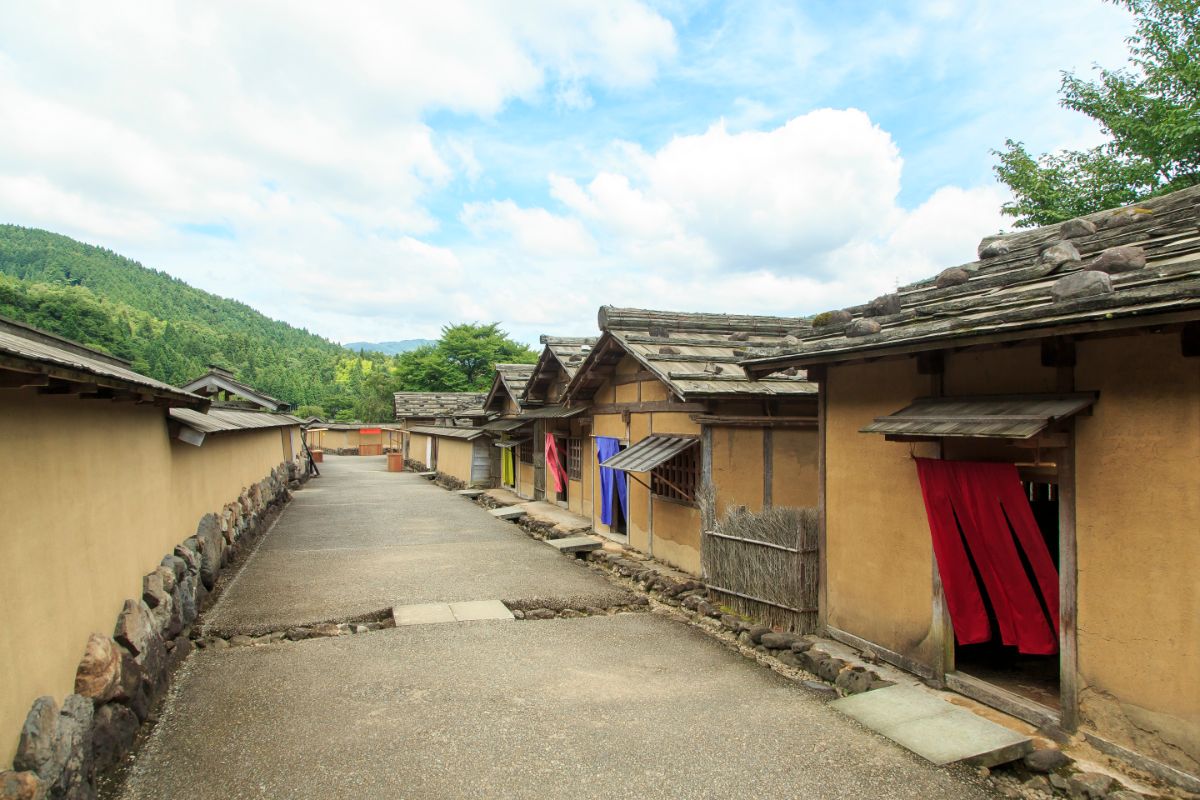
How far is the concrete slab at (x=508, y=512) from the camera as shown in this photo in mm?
18219

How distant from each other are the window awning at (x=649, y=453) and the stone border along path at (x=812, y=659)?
5.76 feet

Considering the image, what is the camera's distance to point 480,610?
920 centimetres

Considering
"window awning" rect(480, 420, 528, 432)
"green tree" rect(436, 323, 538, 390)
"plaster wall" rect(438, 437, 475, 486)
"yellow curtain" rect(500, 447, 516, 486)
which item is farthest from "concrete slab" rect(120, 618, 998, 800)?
"green tree" rect(436, 323, 538, 390)

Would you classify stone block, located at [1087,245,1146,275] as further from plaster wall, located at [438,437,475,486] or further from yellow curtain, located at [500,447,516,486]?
plaster wall, located at [438,437,475,486]

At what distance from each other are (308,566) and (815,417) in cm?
916

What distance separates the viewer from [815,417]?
32.5 feet

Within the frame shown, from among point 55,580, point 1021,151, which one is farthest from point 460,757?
point 1021,151

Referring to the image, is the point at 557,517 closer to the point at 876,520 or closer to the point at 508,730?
the point at 876,520

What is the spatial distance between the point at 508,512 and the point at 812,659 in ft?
41.5

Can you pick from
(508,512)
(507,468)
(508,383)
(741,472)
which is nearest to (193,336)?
(507,468)

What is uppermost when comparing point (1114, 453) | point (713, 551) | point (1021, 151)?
point (1021, 151)

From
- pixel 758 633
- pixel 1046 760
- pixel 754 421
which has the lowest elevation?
pixel 758 633

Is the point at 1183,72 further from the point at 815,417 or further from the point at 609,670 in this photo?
the point at 609,670

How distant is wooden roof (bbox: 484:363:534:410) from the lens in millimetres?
23547
